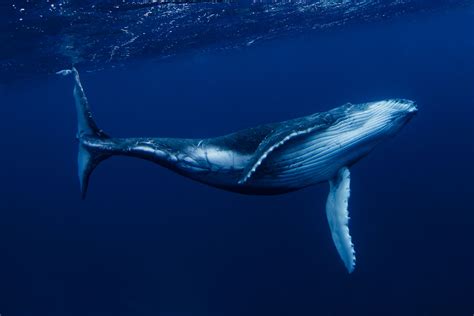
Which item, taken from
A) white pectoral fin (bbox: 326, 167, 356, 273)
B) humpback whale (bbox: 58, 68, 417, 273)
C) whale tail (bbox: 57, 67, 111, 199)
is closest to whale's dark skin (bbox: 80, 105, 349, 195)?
humpback whale (bbox: 58, 68, 417, 273)

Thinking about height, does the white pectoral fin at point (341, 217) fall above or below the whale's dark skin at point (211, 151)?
below

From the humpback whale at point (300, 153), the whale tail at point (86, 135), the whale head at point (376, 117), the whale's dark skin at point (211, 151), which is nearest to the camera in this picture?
the humpback whale at point (300, 153)

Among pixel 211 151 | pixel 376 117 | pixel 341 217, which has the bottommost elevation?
pixel 341 217

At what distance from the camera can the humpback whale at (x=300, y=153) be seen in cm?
450

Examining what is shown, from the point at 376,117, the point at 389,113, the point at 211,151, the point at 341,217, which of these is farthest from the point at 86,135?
the point at 389,113

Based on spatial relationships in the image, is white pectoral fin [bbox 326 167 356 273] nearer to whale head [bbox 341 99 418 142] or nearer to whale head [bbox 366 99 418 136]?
whale head [bbox 341 99 418 142]

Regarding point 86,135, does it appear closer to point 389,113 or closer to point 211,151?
point 211,151

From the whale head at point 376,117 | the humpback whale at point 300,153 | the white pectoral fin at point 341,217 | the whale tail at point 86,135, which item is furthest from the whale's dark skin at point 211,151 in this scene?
the white pectoral fin at point 341,217

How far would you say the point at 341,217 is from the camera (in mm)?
4625

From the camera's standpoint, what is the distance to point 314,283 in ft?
69.3

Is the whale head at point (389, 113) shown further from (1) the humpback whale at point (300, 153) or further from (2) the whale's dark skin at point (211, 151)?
(2) the whale's dark skin at point (211, 151)

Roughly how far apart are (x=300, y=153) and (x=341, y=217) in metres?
0.92

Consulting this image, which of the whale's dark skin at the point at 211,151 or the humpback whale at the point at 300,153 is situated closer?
the humpback whale at the point at 300,153

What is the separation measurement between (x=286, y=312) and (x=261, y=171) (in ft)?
57.3
